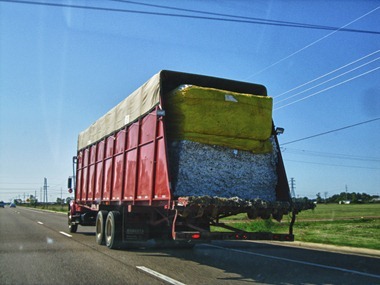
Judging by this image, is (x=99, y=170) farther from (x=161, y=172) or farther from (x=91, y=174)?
(x=161, y=172)

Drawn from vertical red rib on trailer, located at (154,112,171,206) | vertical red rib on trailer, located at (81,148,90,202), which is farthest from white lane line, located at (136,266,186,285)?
vertical red rib on trailer, located at (81,148,90,202)

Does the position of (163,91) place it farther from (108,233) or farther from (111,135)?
(108,233)

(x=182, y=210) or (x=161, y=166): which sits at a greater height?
(x=161, y=166)

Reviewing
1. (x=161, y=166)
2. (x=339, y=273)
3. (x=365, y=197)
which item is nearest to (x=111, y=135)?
(x=161, y=166)

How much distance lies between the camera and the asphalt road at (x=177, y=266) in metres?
7.68

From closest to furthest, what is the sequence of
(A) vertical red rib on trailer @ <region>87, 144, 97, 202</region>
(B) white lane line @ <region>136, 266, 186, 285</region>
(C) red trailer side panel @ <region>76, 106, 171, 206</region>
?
(B) white lane line @ <region>136, 266, 186, 285</region> < (C) red trailer side panel @ <region>76, 106, 171, 206</region> < (A) vertical red rib on trailer @ <region>87, 144, 97, 202</region>

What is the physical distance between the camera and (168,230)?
12.1 m

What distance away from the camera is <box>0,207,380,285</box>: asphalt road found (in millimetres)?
7685

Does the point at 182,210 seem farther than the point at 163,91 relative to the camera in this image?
No

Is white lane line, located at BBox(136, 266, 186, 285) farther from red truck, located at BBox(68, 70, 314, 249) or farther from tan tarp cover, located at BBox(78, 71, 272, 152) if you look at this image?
tan tarp cover, located at BBox(78, 71, 272, 152)

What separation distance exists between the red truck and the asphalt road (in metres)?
0.69

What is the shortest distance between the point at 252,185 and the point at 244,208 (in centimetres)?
124

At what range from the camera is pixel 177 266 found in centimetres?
926

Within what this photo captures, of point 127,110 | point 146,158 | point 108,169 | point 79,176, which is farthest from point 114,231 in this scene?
point 79,176
